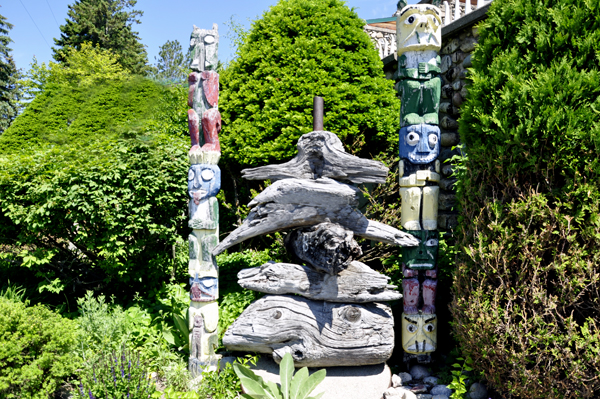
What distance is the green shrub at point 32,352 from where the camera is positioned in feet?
9.14

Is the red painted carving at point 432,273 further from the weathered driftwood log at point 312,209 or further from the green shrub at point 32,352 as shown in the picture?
the green shrub at point 32,352

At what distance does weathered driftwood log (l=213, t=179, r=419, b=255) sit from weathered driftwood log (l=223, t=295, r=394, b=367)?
62 cm

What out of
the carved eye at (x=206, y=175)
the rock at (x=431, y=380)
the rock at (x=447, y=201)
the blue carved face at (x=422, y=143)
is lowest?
the rock at (x=431, y=380)

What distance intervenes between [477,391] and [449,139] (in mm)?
3094

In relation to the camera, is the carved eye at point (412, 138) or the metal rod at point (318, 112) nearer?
the carved eye at point (412, 138)

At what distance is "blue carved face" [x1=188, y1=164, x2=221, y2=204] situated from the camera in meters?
3.51

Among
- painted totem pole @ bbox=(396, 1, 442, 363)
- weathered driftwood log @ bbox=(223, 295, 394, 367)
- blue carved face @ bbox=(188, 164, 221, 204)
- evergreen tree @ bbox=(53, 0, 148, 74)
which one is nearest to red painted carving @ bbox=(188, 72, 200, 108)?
blue carved face @ bbox=(188, 164, 221, 204)

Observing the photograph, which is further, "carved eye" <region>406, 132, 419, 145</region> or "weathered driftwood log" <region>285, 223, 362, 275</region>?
"carved eye" <region>406, 132, 419, 145</region>

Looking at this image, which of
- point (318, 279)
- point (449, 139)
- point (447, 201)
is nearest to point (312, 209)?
point (318, 279)

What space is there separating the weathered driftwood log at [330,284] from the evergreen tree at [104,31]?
17.5 metres

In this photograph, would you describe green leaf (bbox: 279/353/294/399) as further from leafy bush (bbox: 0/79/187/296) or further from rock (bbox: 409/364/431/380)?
leafy bush (bbox: 0/79/187/296)

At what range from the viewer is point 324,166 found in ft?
10.8

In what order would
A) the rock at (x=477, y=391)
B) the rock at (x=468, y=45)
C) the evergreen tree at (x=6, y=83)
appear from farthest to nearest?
the evergreen tree at (x=6, y=83)
the rock at (x=468, y=45)
the rock at (x=477, y=391)

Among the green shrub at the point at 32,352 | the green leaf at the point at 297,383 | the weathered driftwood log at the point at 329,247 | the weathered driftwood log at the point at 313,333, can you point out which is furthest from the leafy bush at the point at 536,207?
the green shrub at the point at 32,352
